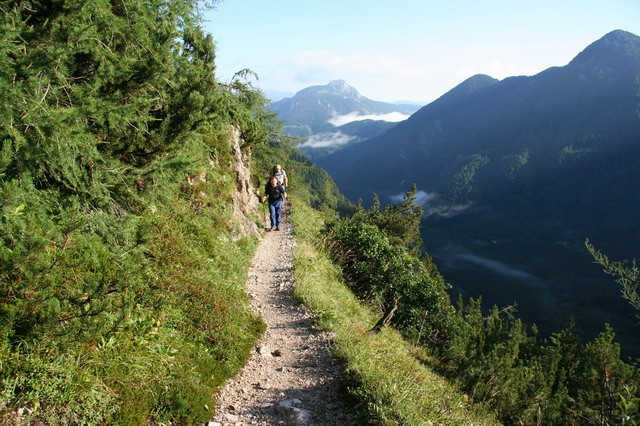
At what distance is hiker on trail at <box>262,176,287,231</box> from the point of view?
13914 mm

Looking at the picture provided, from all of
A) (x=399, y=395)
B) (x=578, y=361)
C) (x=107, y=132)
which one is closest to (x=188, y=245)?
(x=107, y=132)

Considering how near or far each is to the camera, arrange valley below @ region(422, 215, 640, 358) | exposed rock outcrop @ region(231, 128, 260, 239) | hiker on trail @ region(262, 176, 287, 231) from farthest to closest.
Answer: valley below @ region(422, 215, 640, 358), hiker on trail @ region(262, 176, 287, 231), exposed rock outcrop @ region(231, 128, 260, 239)

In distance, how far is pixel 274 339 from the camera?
6.59m

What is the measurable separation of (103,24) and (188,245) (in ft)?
13.7

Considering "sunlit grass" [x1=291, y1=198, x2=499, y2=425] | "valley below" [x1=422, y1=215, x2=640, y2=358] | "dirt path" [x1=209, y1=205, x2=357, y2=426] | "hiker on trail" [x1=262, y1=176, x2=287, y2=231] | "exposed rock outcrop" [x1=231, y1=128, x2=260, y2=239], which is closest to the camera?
"sunlit grass" [x1=291, y1=198, x2=499, y2=425]

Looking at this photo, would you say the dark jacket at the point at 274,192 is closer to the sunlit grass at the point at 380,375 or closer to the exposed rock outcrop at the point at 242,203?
the exposed rock outcrop at the point at 242,203

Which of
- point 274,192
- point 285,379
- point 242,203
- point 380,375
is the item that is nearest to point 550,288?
point 274,192

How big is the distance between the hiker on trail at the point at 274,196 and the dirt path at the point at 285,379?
605 centimetres

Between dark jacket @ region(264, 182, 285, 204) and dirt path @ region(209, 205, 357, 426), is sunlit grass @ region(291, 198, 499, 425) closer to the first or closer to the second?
dirt path @ region(209, 205, 357, 426)

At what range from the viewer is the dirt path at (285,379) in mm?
4531

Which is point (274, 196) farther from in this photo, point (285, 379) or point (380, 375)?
point (380, 375)

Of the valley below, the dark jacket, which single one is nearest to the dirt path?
the dark jacket

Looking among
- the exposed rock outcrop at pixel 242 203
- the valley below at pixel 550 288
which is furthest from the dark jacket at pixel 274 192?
the valley below at pixel 550 288

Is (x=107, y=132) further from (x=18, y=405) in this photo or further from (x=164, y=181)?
(x=18, y=405)
